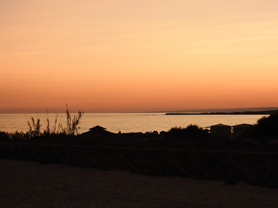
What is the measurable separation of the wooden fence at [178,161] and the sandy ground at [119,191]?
0.54m

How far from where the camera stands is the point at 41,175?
1284cm

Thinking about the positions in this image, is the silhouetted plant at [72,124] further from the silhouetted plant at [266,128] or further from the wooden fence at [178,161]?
the silhouetted plant at [266,128]

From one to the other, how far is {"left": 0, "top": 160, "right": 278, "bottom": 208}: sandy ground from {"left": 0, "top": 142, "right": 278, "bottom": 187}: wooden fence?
21.2 inches

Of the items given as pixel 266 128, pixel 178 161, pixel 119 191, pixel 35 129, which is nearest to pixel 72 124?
pixel 35 129

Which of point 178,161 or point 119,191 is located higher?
point 178,161

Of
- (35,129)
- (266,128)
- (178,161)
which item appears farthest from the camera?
(266,128)

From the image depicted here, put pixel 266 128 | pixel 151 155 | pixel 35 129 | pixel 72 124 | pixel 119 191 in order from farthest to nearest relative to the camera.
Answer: pixel 266 128 < pixel 35 129 < pixel 72 124 < pixel 151 155 < pixel 119 191

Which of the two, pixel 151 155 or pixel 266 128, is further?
pixel 266 128

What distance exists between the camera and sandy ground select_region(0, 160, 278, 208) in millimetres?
8406

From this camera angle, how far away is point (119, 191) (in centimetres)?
986

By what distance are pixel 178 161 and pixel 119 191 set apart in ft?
12.2

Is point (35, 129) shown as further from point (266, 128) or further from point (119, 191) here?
point (266, 128)

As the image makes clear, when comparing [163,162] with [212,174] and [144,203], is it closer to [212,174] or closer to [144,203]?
[212,174]

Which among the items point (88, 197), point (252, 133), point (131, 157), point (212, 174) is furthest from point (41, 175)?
point (252, 133)
